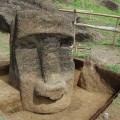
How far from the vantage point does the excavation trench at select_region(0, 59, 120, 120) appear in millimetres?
5387

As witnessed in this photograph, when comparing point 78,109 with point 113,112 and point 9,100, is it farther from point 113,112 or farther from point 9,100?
point 9,100

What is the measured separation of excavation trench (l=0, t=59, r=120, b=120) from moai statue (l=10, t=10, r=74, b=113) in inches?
5.9

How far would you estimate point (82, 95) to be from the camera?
254 inches

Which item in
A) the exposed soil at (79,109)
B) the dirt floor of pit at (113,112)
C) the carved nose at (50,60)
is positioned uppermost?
the carved nose at (50,60)

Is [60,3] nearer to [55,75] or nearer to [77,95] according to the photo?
[77,95]

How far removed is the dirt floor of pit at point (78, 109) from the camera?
5484mm

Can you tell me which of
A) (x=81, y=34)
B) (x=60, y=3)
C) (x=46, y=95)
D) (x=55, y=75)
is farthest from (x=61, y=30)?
(x=60, y=3)

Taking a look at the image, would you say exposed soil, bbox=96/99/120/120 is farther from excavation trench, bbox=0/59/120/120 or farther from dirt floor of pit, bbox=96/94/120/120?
excavation trench, bbox=0/59/120/120

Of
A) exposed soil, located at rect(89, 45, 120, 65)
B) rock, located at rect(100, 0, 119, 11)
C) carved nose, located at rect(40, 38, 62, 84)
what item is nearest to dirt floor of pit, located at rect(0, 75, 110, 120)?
carved nose, located at rect(40, 38, 62, 84)

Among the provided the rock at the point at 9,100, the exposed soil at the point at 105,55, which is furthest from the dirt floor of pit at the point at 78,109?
the exposed soil at the point at 105,55

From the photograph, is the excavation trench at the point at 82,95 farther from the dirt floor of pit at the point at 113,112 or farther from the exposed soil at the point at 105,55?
the dirt floor of pit at the point at 113,112

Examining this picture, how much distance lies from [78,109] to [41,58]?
4.58 ft

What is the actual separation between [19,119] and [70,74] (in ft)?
4.21

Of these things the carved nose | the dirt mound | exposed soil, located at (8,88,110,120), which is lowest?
exposed soil, located at (8,88,110,120)
